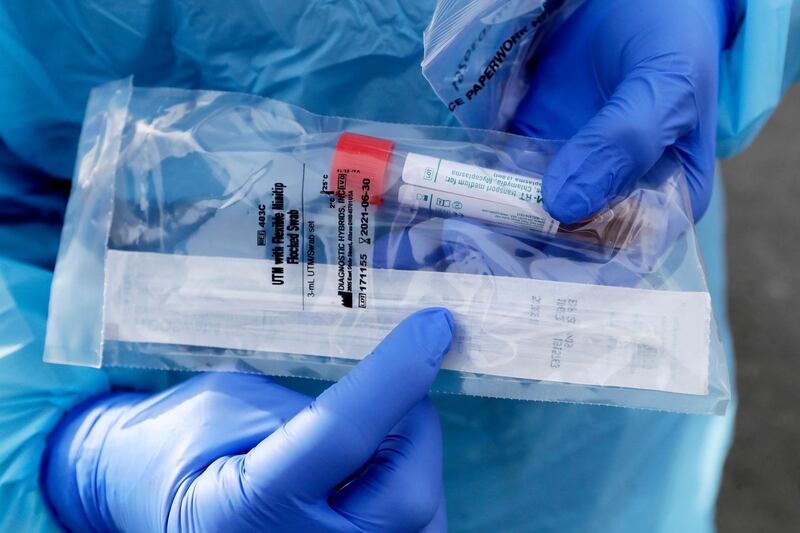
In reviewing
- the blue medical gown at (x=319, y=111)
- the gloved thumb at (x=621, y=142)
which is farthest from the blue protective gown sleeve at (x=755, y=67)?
the gloved thumb at (x=621, y=142)

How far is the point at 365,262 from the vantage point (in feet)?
2.14

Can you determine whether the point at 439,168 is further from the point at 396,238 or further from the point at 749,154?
the point at 749,154

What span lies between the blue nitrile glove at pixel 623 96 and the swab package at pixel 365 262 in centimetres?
3

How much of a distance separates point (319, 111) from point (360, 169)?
171 millimetres

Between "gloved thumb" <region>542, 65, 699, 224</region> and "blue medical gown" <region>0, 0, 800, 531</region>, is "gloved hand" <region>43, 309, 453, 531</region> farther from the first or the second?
"gloved thumb" <region>542, 65, 699, 224</region>

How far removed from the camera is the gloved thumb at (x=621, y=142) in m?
0.63

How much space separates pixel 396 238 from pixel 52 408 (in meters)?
0.39

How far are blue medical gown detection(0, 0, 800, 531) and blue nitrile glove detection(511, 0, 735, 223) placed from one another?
0.34 ft

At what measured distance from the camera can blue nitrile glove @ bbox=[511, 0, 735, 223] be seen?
2.11 feet

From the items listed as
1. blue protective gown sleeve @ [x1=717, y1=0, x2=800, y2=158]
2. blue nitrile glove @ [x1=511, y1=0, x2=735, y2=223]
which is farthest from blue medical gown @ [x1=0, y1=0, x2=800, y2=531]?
blue nitrile glove @ [x1=511, y1=0, x2=735, y2=223]

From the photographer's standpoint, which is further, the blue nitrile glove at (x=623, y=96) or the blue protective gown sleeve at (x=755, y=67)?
the blue protective gown sleeve at (x=755, y=67)

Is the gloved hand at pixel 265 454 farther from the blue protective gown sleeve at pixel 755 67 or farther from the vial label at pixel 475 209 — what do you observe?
the blue protective gown sleeve at pixel 755 67

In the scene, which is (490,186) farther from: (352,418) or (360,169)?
(352,418)

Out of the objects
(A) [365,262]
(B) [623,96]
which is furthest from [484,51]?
(A) [365,262]
